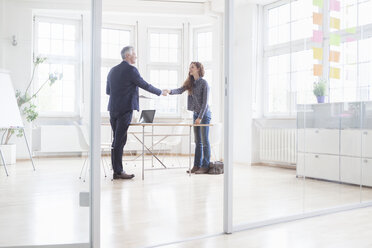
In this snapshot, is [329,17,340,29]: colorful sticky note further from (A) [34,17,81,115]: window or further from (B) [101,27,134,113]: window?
(B) [101,27,134,113]: window

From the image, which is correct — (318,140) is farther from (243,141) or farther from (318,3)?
(318,3)

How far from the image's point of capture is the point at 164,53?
8602 mm

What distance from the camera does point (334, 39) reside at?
12.1 feet

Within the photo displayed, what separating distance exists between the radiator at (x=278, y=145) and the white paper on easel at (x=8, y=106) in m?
1.94

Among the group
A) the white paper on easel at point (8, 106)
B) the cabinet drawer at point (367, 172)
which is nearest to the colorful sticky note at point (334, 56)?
the cabinet drawer at point (367, 172)

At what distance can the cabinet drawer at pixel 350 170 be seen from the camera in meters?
3.78

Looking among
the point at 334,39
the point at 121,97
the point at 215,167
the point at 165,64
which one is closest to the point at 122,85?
the point at 121,97

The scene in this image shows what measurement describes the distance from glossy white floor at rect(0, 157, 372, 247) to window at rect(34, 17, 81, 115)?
340 mm

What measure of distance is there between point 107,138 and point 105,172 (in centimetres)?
233

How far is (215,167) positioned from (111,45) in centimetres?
432

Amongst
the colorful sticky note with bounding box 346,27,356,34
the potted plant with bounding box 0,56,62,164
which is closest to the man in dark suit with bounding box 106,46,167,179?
the colorful sticky note with bounding box 346,27,356,34

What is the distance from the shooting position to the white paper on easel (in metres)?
2.14

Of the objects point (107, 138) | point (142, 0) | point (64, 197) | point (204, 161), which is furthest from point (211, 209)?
point (142, 0)

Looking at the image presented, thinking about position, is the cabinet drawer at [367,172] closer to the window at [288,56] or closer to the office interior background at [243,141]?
the office interior background at [243,141]
